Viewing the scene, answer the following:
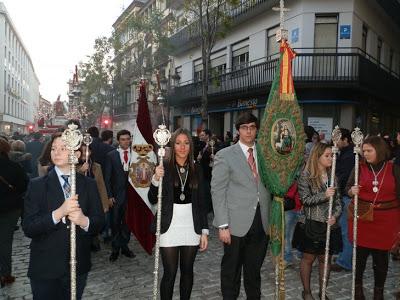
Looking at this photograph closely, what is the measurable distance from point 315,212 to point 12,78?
65952 millimetres

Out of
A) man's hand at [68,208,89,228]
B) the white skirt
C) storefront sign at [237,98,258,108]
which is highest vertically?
storefront sign at [237,98,258,108]

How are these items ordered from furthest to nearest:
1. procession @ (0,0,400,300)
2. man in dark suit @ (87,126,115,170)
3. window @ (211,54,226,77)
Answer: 1. window @ (211,54,226,77)
2. man in dark suit @ (87,126,115,170)
3. procession @ (0,0,400,300)

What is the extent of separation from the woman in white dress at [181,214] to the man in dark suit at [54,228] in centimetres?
87

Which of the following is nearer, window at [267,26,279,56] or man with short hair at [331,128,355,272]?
man with short hair at [331,128,355,272]

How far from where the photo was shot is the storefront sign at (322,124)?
17.2 m

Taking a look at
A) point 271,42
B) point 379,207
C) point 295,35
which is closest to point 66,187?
point 379,207

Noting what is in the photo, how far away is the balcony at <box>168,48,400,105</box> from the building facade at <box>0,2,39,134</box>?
102ft

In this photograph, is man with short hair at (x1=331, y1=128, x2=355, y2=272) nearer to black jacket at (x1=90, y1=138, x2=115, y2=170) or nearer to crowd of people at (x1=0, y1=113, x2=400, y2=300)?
crowd of people at (x1=0, y1=113, x2=400, y2=300)

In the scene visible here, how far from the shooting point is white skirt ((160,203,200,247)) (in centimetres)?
388

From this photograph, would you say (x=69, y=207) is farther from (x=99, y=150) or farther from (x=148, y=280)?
(x=99, y=150)

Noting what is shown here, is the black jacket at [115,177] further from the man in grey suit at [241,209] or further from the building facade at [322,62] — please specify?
the building facade at [322,62]

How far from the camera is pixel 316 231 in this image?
4.49 m

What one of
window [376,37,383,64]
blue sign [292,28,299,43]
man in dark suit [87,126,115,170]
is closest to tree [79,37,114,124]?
blue sign [292,28,299,43]

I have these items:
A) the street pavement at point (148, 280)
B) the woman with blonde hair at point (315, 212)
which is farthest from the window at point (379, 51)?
the woman with blonde hair at point (315, 212)
